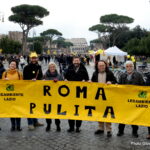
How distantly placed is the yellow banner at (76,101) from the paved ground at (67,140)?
1.19 feet

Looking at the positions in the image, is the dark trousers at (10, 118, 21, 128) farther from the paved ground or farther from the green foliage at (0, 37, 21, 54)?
the green foliage at (0, 37, 21, 54)

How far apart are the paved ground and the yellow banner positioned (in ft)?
1.19

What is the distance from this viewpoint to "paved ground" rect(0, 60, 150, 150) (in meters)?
5.54

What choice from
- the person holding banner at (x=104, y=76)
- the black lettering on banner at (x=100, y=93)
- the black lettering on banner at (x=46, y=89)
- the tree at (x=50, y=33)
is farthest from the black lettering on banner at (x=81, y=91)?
the tree at (x=50, y=33)

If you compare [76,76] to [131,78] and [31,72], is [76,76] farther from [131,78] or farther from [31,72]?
[131,78]

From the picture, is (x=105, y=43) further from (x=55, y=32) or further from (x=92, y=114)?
(x=92, y=114)

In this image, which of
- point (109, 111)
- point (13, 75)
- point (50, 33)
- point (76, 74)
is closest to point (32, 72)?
point (13, 75)

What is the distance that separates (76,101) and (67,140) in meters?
0.71

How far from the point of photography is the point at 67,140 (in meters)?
5.94

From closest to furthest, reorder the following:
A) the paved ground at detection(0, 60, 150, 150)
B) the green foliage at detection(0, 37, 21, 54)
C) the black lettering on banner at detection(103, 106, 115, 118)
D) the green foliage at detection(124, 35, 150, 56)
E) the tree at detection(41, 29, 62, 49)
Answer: the paved ground at detection(0, 60, 150, 150) < the black lettering on banner at detection(103, 106, 115, 118) < the green foliage at detection(124, 35, 150, 56) < the green foliage at detection(0, 37, 21, 54) < the tree at detection(41, 29, 62, 49)

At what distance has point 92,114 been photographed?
6066mm

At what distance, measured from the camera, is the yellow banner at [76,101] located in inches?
230

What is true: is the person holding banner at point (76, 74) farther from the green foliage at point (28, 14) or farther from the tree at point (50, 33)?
the tree at point (50, 33)

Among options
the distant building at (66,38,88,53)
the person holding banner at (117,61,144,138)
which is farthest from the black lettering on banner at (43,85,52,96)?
the distant building at (66,38,88,53)
